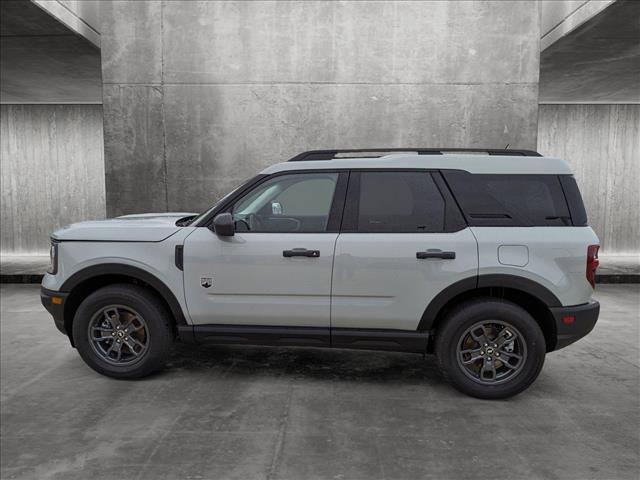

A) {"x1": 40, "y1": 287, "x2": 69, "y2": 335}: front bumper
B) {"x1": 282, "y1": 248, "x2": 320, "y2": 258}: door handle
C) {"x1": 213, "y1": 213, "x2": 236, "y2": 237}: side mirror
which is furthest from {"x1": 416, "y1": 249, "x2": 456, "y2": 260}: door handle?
{"x1": 40, "y1": 287, "x2": 69, "y2": 335}: front bumper

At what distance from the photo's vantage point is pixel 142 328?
14.5 feet

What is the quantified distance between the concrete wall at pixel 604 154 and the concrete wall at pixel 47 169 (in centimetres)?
1118

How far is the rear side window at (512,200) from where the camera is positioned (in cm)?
398

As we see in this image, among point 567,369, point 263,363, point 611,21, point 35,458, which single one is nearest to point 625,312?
point 567,369

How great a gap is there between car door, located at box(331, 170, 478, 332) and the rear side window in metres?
0.13

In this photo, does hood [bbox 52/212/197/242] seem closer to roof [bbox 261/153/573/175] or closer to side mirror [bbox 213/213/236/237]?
side mirror [bbox 213/213/236/237]

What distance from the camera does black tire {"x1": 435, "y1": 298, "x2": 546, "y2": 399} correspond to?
3.94 meters

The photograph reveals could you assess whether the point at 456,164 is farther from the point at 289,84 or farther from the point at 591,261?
the point at 289,84

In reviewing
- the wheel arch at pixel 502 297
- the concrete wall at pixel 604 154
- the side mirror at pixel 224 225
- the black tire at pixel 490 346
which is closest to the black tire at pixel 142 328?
the side mirror at pixel 224 225

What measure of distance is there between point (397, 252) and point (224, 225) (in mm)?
1360

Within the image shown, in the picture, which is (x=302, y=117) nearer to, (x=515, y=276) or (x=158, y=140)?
(x=158, y=140)

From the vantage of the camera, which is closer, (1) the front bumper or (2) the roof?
(2) the roof

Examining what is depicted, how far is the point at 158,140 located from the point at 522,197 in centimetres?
580

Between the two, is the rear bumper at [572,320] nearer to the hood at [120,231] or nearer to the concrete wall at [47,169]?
the hood at [120,231]
